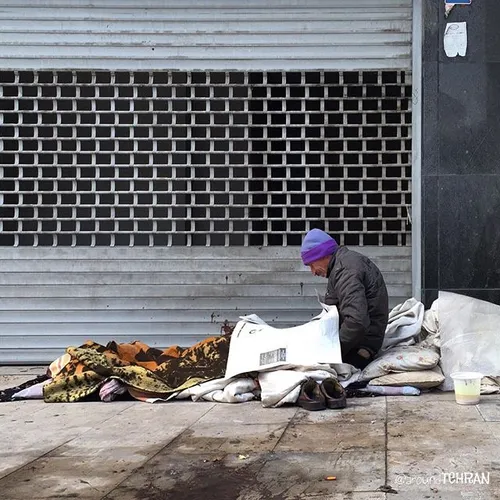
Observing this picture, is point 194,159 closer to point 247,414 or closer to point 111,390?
point 111,390

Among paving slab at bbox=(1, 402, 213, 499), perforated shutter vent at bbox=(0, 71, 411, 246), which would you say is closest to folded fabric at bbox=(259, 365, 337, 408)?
paving slab at bbox=(1, 402, 213, 499)

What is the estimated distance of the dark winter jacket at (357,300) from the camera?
5641 mm

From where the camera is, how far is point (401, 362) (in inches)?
225

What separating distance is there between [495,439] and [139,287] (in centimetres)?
411

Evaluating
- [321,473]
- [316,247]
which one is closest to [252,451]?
[321,473]

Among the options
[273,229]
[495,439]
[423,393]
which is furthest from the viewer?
[273,229]

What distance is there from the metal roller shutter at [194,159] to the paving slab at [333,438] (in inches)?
110

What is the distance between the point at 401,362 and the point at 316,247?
1.07m

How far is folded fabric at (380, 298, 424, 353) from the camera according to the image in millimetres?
6160

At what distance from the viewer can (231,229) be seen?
7457mm

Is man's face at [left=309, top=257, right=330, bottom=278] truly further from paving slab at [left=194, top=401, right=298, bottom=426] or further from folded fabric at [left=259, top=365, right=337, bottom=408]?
paving slab at [left=194, top=401, right=298, bottom=426]

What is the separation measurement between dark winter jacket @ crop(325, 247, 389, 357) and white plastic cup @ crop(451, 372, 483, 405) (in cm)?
78

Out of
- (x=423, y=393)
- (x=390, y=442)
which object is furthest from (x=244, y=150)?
(x=390, y=442)

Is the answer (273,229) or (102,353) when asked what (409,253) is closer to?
(273,229)
